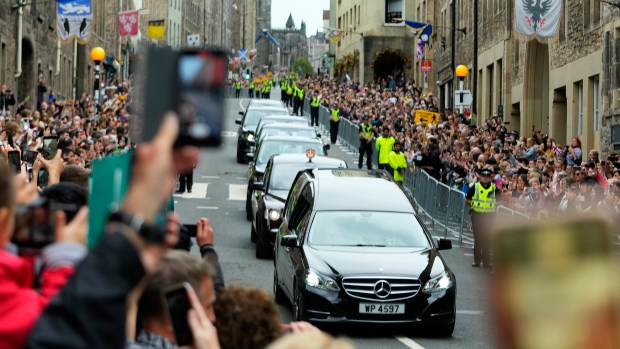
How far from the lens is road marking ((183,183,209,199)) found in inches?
1171

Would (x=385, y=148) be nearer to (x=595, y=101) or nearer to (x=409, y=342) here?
(x=595, y=101)

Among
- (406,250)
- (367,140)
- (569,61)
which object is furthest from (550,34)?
(406,250)

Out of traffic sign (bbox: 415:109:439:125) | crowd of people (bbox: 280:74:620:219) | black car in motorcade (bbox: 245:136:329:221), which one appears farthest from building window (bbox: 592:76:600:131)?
black car in motorcade (bbox: 245:136:329:221)

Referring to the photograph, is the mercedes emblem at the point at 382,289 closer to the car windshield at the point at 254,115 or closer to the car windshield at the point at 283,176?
the car windshield at the point at 283,176

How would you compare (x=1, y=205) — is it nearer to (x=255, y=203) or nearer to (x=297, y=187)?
(x=297, y=187)

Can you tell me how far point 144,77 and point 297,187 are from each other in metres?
14.3

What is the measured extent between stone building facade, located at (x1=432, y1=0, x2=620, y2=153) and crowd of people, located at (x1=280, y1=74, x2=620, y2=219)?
79 centimetres

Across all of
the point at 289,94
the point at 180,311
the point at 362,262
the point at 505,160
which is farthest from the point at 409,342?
the point at 289,94

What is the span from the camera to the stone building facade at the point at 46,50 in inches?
1519

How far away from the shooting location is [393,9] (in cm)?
9019

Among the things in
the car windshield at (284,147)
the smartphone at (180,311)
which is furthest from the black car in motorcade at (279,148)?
the smartphone at (180,311)

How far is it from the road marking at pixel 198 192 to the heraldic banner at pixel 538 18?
26.8 ft

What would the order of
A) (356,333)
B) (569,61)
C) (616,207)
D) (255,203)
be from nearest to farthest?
(356,333), (616,207), (255,203), (569,61)

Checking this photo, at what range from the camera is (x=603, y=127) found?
2906 cm
